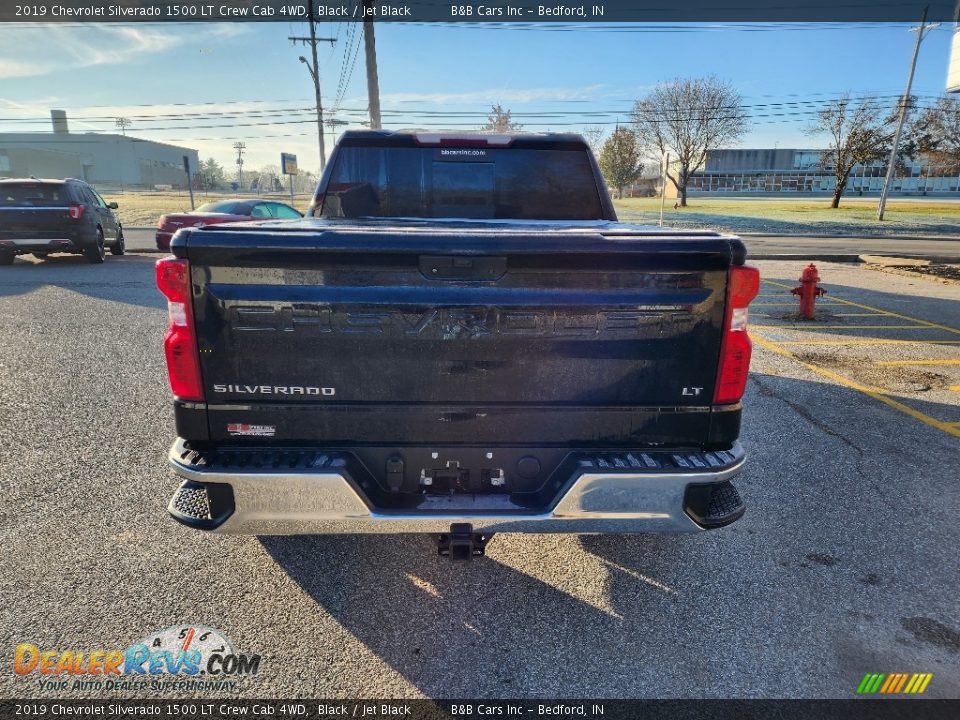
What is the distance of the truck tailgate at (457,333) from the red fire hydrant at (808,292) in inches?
304

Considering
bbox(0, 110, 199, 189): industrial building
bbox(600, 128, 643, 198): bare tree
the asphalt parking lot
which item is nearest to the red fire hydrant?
the asphalt parking lot

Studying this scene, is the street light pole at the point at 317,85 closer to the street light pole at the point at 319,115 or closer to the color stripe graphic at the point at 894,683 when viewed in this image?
the street light pole at the point at 319,115

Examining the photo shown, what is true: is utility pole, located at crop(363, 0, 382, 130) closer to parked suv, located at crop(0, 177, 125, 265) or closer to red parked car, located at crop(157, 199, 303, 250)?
red parked car, located at crop(157, 199, 303, 250)

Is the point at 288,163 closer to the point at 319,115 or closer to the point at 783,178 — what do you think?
the point at 319,115

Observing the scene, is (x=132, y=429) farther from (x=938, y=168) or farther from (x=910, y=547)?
(x=938, y=168)

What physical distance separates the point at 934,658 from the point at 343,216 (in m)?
3.88

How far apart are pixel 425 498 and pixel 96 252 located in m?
14.8

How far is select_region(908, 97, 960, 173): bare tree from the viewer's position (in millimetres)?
47500

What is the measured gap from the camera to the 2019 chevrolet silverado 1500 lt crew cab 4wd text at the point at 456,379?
2.07 m

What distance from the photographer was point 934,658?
91.1 inches

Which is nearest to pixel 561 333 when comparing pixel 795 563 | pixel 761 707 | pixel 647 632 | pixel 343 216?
pixel 647 632

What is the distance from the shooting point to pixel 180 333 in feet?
6.90

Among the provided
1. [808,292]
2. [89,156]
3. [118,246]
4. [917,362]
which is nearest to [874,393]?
[917,362]

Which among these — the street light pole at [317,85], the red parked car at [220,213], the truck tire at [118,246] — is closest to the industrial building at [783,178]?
the street light pole at [317,85]
